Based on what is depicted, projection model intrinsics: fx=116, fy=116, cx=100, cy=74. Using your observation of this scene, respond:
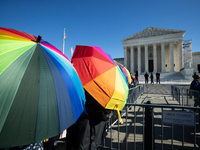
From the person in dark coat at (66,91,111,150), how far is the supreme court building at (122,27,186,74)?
122 ft

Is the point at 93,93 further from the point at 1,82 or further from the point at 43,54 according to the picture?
the point at 1,82

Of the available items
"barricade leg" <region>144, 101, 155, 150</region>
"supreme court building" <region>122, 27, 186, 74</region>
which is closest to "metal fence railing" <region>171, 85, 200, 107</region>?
"barricade leg" <region>144, 101, 155, 150</region>

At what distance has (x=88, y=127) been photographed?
5.84 ft

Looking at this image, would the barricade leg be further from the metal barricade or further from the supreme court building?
the supreme court building

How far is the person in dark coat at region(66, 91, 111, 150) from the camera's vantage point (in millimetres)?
1724

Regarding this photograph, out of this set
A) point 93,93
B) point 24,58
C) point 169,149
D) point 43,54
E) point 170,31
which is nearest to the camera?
point 24,58

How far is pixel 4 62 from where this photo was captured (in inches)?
40.7

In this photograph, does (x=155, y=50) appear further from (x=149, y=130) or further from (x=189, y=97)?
(x=149, y=130)

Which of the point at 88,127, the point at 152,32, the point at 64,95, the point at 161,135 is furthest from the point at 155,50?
the point at 64,95

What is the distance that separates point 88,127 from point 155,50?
40.8 metres

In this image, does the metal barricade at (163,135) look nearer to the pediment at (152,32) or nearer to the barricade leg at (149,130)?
the barricade leg at (149,130)

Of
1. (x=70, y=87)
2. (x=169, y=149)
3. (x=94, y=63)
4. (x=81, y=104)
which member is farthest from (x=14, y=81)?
(x=169, y=149)

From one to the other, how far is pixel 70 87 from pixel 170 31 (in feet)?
140

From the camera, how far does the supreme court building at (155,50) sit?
34812mm
